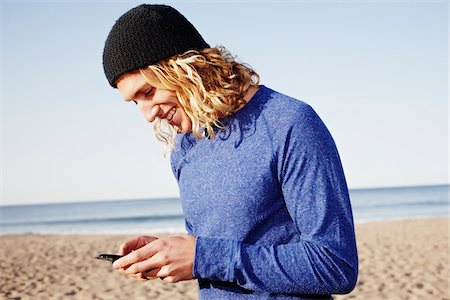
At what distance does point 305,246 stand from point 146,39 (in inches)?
31.0

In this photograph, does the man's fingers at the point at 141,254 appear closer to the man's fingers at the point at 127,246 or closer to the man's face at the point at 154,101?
the man's fingers at the point at 127,246

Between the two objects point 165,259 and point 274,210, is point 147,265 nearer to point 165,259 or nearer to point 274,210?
point 165,259

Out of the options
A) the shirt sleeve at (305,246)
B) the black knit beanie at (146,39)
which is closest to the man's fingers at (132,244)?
the shirt sleeve at (305,246)

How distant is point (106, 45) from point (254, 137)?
61 centimetres

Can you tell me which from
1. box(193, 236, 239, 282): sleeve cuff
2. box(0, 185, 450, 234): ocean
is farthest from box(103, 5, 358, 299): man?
box(0, 185, 450, 234): ocean

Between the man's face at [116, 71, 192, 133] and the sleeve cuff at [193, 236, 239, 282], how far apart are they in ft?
1.45

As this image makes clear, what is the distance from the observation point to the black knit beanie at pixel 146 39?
182cm

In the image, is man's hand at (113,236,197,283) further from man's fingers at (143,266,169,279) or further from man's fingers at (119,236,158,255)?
man's fingers at (119,236,158,255)

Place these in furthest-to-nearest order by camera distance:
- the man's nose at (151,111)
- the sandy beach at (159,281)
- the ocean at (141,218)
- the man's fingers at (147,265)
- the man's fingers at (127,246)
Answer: the ocean at (141,218) → the sandy beach at (159,281) → the man's nose at (151,111) → the man's fingers at (127,246) → the man's fingers at (147,265)

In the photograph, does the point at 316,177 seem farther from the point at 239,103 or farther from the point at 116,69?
the point at 116,69

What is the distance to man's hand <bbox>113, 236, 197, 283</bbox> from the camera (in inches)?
60.3

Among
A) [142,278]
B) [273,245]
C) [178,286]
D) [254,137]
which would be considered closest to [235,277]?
[273,245]

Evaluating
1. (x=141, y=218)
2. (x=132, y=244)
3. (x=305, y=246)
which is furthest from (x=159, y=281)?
(x=141, y=218)

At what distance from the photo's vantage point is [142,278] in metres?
1.62
